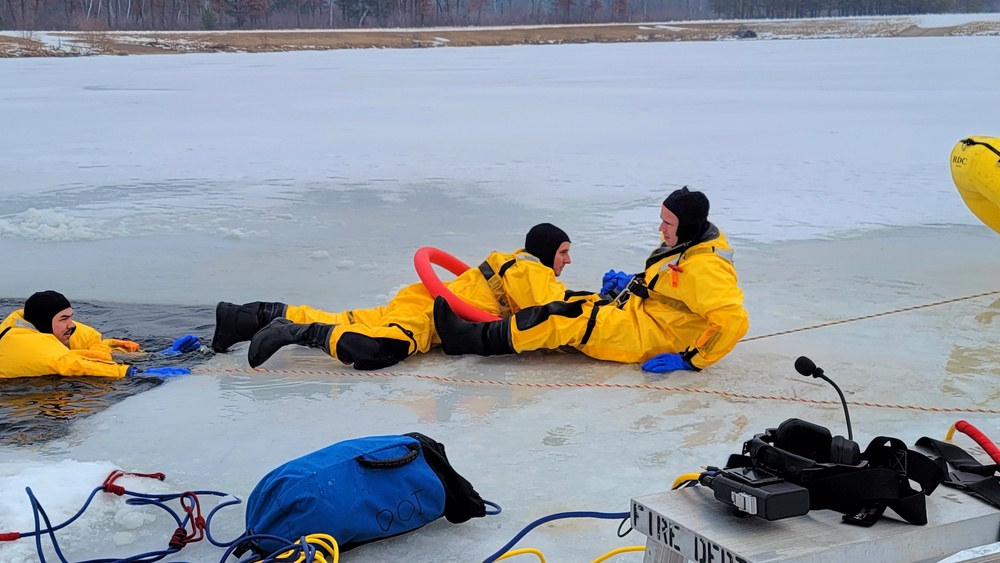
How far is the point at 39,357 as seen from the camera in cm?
416

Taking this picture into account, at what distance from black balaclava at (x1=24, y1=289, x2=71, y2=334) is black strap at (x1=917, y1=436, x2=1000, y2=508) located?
3.27 metres

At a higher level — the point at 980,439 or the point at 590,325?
the point at 980,439

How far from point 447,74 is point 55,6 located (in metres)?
48.8

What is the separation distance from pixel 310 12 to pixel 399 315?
2675 inches

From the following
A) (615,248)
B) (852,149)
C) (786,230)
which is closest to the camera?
(615,248)

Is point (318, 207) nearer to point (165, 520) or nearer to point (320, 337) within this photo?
point (320, 337)

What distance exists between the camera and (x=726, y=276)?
396cm

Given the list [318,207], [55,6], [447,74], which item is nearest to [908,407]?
[318,207]

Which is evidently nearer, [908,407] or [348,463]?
[348,463]

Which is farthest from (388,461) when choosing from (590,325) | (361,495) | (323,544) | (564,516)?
(590,325)

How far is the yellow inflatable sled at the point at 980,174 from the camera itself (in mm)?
5457

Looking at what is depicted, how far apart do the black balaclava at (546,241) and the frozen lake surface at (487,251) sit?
1.37ft

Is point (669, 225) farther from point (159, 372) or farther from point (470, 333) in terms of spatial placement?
point (159, 372)

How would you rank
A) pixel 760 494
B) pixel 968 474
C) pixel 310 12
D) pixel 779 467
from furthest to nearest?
pixel 310 12, pixel 968 474, pixel 779 467, pixel 760 494
